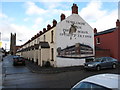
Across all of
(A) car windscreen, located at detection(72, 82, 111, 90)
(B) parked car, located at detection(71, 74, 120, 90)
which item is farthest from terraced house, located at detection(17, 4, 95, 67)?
(B) parked car, located at detection(71, 74, 120, 90)

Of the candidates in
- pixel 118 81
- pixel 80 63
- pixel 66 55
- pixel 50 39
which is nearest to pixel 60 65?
pixel 66 55

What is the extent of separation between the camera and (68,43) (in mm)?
21062

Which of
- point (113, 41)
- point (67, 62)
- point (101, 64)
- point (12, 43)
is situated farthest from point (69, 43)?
point (12, 43)

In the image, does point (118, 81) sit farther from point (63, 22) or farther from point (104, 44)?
point (104, 44)

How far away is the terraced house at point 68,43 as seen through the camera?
2038 centimetres

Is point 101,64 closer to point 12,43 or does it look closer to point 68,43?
point 68,43

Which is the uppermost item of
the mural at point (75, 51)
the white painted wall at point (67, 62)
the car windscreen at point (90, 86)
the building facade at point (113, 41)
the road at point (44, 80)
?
the building facade at point (113, 41)

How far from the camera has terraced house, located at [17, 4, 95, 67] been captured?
20.4 meters

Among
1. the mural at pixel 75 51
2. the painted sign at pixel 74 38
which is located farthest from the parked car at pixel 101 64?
the painted sign at pixel 74 38

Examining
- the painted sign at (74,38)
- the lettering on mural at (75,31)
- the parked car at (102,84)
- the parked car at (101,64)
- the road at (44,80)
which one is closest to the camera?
the parked car at (102,84)

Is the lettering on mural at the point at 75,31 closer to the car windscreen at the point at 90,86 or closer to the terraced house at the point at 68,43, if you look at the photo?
the terraced house at the point at 68,43

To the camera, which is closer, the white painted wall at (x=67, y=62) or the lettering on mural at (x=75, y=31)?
the white painted wall at (x=67, y=62)

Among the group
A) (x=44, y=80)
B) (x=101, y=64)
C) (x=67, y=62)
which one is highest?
(x=101, y=64)

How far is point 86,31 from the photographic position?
22672 mm
